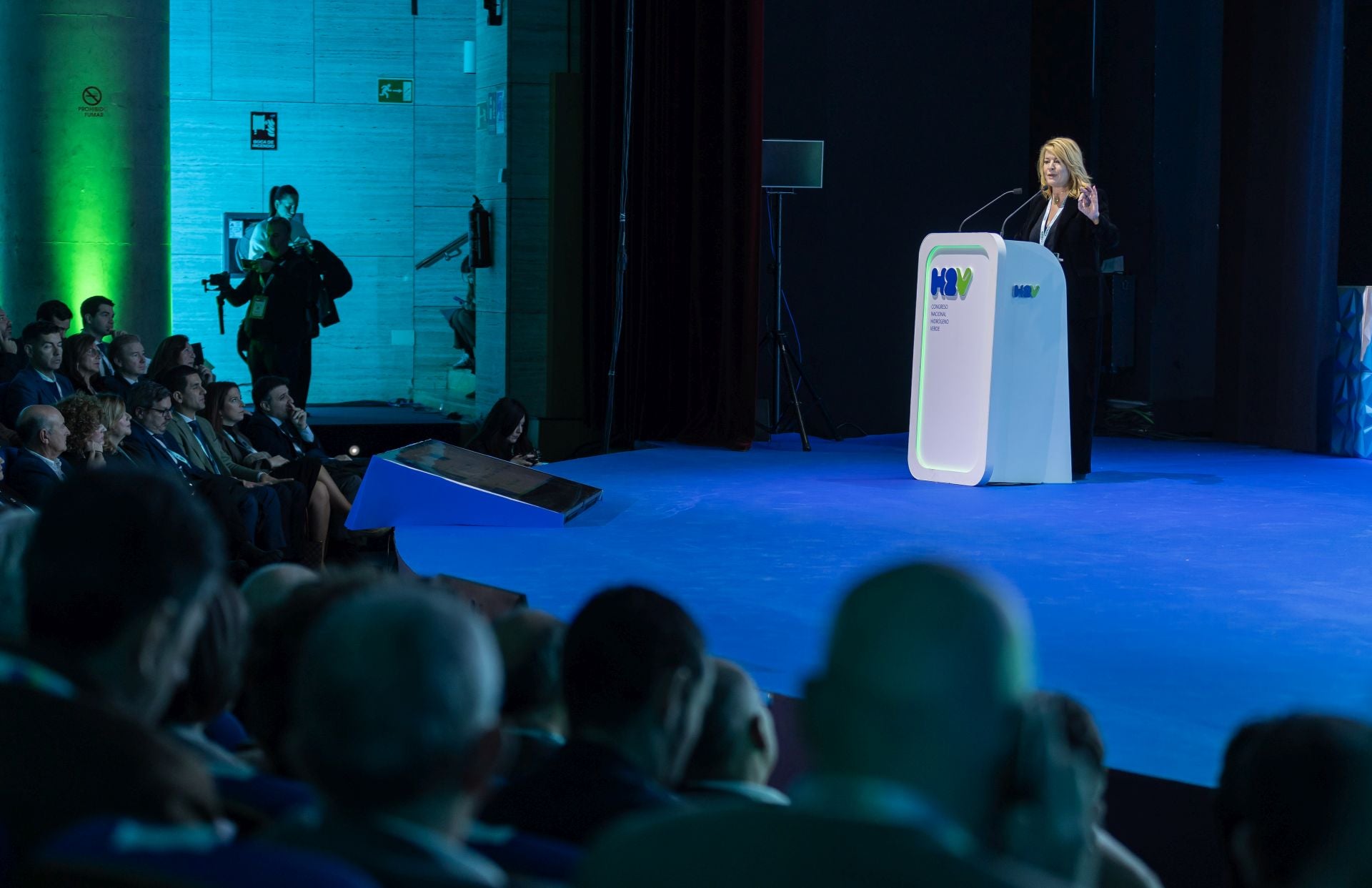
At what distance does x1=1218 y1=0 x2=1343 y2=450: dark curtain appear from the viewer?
26.7ft

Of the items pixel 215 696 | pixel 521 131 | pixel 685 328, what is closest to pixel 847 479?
pixel 685 328

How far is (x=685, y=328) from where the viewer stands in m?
8.70

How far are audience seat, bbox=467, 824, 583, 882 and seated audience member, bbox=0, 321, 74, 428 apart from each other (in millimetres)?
5387

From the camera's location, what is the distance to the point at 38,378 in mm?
6352

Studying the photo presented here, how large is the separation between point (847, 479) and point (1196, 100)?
3.73 m

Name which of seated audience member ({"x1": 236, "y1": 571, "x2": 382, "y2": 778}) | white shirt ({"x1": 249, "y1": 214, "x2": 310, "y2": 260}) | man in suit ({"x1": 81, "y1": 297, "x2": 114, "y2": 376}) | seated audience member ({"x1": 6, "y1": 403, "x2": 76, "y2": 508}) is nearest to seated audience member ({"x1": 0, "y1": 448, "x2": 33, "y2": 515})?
seated audience member ({"x1": 6, "y1": 403, "x2": 76, "y2": 508})

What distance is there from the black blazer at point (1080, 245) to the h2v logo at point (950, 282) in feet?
1.34

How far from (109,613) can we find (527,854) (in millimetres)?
453

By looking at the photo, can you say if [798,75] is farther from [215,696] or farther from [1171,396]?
[215,696]

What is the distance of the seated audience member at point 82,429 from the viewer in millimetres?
5164

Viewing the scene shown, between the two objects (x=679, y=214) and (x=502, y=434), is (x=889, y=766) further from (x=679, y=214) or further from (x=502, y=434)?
(x=679, y=214)

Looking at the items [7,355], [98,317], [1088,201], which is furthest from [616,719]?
[98,317]

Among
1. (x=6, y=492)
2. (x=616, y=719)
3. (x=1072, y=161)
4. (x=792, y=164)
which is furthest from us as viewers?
(x=792, y=164)

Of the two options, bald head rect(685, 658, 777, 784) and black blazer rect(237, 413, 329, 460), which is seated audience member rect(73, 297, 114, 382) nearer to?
black blazer rect(237, 413, 329, 460)
